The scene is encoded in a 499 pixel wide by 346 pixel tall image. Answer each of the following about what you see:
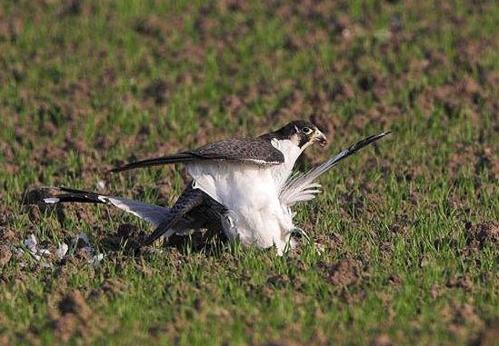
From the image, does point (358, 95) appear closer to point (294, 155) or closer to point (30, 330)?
point (294, 155)

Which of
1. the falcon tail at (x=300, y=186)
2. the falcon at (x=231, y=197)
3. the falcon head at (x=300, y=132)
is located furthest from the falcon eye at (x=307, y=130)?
the falcon at (x=231, y=197)

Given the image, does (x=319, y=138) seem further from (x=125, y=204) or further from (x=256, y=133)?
(x=256, y=133)

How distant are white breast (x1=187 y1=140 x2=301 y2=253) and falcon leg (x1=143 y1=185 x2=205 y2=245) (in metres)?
0.07

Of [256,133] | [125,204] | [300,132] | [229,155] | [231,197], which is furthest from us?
[256,133]

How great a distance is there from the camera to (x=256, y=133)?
10547 mm

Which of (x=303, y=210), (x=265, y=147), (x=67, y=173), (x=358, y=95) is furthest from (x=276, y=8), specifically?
(x=265, y=147)

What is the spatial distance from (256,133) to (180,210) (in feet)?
10.3

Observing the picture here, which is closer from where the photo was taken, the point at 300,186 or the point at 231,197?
the point at 231,197

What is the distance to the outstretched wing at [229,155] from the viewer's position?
7.31 meters

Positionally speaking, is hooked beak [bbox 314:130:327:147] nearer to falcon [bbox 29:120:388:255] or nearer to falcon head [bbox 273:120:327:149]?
falcon head [bbox 273:120:327:149]

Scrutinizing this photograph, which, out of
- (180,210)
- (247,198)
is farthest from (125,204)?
(247,198)

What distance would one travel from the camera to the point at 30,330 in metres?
6.24

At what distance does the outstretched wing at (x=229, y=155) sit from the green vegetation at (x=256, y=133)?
0.51 metres

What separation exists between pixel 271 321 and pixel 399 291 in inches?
30.0
